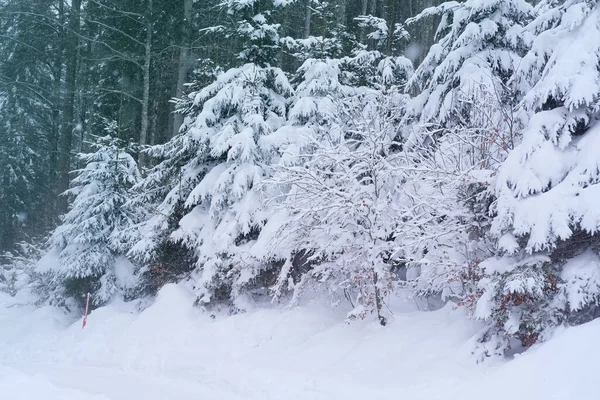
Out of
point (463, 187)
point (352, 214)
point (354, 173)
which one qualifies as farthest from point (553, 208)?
point (354, 173)

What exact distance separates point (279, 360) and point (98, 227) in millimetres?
8114

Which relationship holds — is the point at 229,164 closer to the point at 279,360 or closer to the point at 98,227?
the point at 98,227

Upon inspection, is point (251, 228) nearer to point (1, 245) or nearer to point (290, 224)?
point (290, 224)

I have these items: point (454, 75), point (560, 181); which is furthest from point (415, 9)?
point (560, 181)

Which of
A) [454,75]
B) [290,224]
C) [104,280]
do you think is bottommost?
[104,280]

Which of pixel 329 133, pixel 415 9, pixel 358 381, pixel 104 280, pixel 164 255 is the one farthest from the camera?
pixel 415 9

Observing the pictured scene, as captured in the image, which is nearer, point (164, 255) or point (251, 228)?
point (251, 228)

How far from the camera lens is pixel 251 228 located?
11.6 metres

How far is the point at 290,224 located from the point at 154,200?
6.30 metres

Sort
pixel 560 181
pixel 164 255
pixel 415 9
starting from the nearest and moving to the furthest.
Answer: pixel 560 181, pixel 164 255, pixel 415 9

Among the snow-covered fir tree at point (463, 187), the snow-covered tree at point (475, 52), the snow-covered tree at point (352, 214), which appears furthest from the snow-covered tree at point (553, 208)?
the snow-covered tree at point (475, 52)

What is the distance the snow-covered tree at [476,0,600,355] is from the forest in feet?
0.08

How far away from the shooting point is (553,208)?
6.25 meters

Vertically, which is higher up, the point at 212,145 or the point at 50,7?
the point at 50,7
